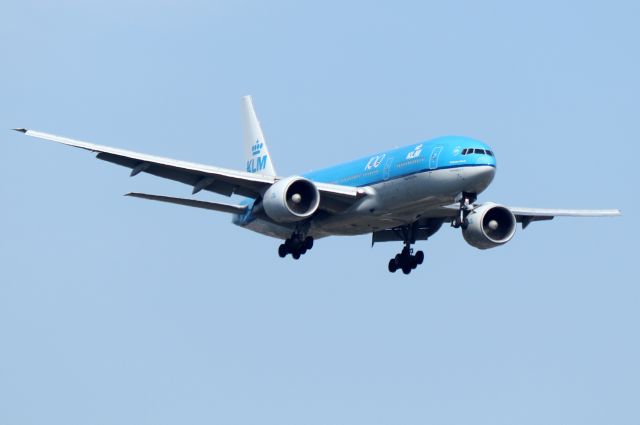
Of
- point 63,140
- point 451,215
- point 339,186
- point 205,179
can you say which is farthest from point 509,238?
point 63,140

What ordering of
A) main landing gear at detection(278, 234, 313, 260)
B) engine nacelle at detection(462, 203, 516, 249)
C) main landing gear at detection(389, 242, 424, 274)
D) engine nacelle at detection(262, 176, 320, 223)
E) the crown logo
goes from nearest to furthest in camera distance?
1. engine nacelle at detection(262, 176, 320, 223)
2. engine nacelle at detection(462, 203, 516, 249)
3. main landing gear at detection(278, 234, 313, 260)
4. main landing gear at detection(389, 242, 424, 274)
5. the crown logo

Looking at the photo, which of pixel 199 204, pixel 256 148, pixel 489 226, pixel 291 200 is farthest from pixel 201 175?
pixel 256 148

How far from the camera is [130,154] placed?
55.4 m

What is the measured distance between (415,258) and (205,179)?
33.5ft

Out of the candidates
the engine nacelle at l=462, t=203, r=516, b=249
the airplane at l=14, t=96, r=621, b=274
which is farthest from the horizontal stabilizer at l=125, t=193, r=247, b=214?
the engine nacelle at l=462, t=203, r=516, b=249

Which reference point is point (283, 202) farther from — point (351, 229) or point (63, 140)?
point (63, 140)

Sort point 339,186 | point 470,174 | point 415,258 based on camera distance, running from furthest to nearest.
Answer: point 415,258 < point 339,186 < point 470,174

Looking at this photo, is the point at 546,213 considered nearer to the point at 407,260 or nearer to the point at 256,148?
the point at 407,260

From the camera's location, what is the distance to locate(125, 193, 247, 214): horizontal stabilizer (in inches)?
2250

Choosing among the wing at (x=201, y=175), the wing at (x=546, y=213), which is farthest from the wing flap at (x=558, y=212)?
the wing at (x=201, y=175)

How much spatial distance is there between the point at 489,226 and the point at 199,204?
1204 cm

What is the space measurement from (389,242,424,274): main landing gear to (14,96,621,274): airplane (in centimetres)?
4

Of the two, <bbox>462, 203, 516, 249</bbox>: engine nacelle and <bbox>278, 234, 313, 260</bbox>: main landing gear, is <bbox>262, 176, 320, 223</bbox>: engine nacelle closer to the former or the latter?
<bbox>278, 234, 313, 260</bbox>: main landing gear

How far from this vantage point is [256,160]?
7000 cm
